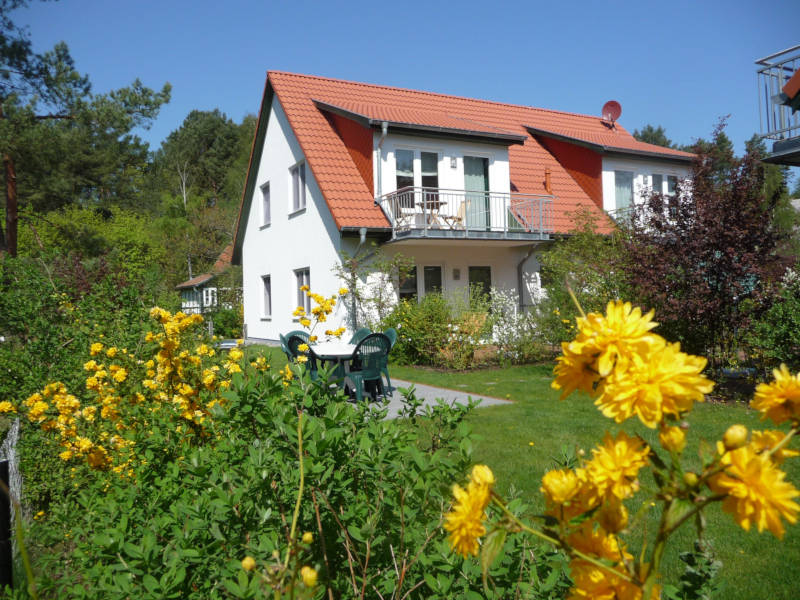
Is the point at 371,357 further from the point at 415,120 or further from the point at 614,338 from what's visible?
the point at 415,120

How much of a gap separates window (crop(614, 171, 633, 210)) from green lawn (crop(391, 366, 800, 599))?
9575mm

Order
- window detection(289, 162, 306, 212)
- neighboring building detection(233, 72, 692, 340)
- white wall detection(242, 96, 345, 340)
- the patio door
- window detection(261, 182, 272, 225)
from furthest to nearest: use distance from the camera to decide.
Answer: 1. window detection(261, 182, 272, 225)
2. window detection(289, 162, 306, 212)
3. the patio door
4. white wall detection(242, 96, 345, 340)
5. neighboring building detection(233, 72, 692, 340)

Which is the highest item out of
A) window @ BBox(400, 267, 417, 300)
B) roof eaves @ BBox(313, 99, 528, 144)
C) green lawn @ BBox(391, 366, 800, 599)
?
roof eaves @ BBox(313, 99, 528, 144)

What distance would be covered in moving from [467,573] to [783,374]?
1092mm

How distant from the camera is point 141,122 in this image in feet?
51.3

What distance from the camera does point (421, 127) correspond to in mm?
14070

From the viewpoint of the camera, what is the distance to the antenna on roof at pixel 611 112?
22.4 metres

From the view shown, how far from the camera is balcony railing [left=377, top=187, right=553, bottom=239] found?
1373cm

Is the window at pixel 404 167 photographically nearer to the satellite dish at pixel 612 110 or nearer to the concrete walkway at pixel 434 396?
the concrete walkway at pixel 434 396

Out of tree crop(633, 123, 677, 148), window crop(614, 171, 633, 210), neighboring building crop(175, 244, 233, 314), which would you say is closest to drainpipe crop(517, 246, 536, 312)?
window crop(614, 171, 633, 210)

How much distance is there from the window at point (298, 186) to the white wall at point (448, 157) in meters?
2.51

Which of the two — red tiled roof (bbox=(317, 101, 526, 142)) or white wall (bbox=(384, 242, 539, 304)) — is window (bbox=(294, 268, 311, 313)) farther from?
red tiled roof (bbox=(317, 101, 526, 142))

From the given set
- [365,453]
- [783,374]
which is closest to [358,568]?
[365,453]

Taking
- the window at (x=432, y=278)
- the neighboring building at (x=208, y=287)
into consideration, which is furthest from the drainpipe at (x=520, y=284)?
the neighboring building at (x=208, y=287)
